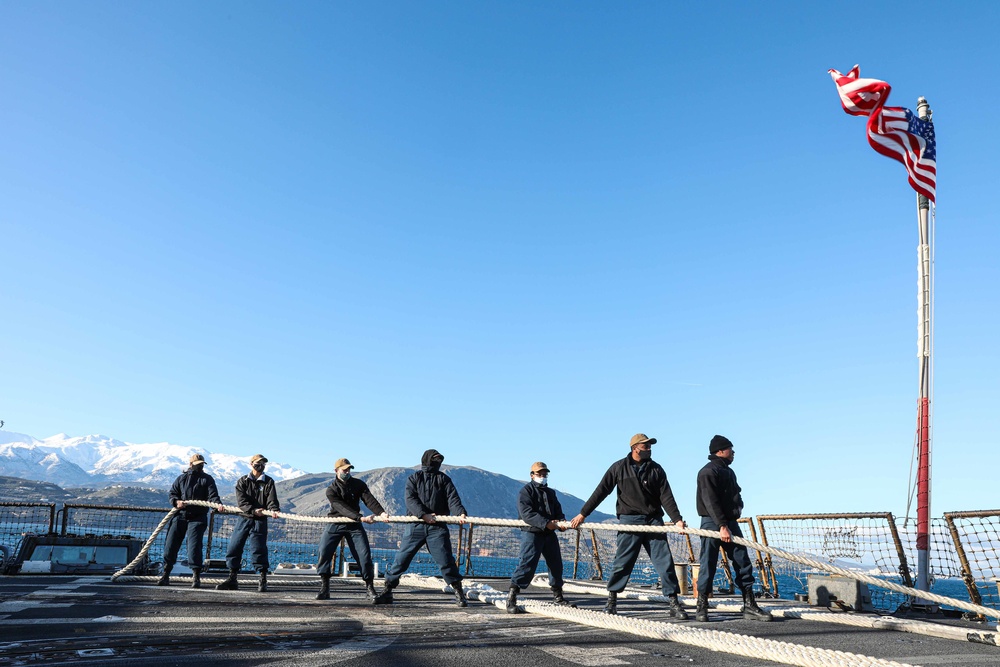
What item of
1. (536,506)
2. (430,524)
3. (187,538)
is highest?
(536,506)

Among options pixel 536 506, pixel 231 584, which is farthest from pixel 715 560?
pixel 231 584

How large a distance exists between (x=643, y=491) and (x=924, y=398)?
659cm

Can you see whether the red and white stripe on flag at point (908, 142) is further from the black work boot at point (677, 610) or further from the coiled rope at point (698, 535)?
the black work boot at point (677, 610)

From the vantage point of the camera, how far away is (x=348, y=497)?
408 inches

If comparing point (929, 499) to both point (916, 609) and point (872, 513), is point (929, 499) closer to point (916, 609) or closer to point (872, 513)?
point (872, 513)

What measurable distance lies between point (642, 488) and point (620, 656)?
137 inches

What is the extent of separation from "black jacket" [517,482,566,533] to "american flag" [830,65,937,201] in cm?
949

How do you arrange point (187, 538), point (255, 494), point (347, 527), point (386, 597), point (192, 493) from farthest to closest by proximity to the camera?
1. point (187, 538)
2. point (192, 493)
3. point (255, 494)
4. point (347, 527)
5. point (386, 597)

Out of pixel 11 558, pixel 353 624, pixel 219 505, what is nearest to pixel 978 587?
pixel 353 624

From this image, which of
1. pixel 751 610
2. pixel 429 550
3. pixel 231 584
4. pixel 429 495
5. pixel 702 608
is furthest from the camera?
pixel 231 584

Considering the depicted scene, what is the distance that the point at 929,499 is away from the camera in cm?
1146

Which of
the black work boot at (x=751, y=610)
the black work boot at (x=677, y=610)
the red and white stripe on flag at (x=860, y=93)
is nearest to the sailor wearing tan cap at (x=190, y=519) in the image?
the black work boot at (x=677, y=610)

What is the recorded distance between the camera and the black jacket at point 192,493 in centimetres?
1114

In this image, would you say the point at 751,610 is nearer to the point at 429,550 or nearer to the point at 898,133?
the point at 429,550
